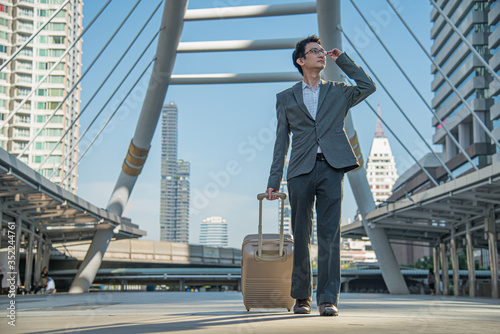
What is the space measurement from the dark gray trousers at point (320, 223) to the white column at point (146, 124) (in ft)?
35.4

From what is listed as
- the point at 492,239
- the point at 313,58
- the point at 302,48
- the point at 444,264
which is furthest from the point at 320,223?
the point at 444,264

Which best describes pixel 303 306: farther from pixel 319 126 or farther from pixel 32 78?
pixel 32 78

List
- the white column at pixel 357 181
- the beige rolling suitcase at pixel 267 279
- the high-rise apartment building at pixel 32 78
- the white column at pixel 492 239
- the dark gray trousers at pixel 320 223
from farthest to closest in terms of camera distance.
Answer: the high-rise apartment building at pixel 32 78, the white column at pixel 492 239, the white column at pixel 357 181, the beige rolling suitcase at pixel 267 279, the dark gray trousers at pixel 320 223

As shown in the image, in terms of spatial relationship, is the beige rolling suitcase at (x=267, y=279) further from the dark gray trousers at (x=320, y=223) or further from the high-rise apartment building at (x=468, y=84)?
the high-rise apartment building at (x=468, y=84)

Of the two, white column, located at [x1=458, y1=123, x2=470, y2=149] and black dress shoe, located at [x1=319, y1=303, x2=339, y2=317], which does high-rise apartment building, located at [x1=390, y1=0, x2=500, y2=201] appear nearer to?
white column, located at [x1=458, y1=123, x2=470, y2=149]

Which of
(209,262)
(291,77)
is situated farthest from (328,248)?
(209,262)

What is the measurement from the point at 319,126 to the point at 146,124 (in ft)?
44.1

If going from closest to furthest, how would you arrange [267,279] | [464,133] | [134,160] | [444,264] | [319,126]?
[319,126], [267,279], [134,160], [444,264], [464,133]

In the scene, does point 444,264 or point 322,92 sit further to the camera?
point 444,264

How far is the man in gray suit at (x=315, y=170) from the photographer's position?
4.45 metres

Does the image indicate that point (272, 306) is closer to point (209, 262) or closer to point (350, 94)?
point (350, 94)

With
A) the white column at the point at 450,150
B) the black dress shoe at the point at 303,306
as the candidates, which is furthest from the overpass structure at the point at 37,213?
the white column at the point at 450,150

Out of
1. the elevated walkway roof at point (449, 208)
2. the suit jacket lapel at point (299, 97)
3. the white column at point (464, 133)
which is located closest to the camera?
the suit jacket lapel at point (299, 97)

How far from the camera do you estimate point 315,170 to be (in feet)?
14.7
